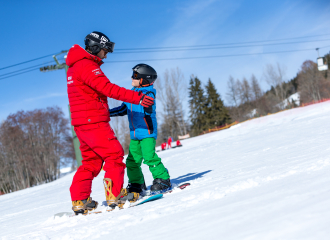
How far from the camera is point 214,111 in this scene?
38.4 meters

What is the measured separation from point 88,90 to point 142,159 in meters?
1.05

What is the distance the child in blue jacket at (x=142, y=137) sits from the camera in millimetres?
2908

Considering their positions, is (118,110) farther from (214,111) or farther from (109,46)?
(214,111)

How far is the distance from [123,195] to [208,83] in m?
39.6

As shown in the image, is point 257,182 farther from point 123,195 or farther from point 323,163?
point 123,195

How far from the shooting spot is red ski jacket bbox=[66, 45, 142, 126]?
2.33 m

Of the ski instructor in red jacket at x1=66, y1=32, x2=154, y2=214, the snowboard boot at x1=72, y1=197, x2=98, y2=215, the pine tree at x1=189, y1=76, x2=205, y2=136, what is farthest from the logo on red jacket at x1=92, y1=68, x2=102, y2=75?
the pine tree at x1=189, y1=76, x2=205, y2=136

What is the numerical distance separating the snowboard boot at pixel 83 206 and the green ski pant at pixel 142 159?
675mm

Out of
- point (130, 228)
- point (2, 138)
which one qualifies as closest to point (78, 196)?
point (130, 228)

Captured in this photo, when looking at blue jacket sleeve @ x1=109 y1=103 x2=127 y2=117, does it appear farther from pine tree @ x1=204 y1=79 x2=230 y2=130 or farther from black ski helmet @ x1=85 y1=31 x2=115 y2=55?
pine tree @ x1=204 y1=79 x2=230 y2=130

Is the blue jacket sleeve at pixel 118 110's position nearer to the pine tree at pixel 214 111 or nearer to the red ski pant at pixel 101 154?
the red ski pant at pixel 101 154

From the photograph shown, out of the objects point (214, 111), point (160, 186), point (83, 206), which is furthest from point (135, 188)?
point (214, 111)

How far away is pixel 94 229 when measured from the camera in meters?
1.52

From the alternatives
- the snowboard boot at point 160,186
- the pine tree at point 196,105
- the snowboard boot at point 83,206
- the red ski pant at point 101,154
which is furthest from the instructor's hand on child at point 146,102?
the pine tree at point 196,105
